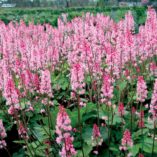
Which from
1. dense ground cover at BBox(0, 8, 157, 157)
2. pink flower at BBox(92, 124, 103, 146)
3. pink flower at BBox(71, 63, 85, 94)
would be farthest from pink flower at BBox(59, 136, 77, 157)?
pink flower at BBox(71, 63, 85, 94)

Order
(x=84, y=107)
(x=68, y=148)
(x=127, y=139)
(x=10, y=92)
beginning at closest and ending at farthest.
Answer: (x=68, y=148) < (x=127, y=139) < (x=10, y=92) < (x=84, y=107)

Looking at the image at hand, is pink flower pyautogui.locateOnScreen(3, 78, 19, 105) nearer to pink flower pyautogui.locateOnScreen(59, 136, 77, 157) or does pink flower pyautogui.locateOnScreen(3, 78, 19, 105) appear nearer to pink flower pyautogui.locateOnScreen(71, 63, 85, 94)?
pink flower pyautogui.locateOnScreen(71, 63, 85, 94)

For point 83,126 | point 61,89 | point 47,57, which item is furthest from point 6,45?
point 83,126

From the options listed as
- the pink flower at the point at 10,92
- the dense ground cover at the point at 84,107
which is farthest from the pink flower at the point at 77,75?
the pink flower at the point at 10,92

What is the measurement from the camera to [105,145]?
14.5 feet

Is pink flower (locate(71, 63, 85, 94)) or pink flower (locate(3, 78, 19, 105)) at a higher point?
pink flower (locate(71, 63, 85, 94))

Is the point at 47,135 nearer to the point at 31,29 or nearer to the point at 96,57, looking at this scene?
the point at 96,57

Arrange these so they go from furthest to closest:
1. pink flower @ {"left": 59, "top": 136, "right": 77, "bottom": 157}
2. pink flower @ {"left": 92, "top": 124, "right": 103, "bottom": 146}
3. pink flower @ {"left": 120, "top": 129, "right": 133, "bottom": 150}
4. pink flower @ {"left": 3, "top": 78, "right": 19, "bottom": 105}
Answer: pink flower @ {"left": 3, "top": 78, "right": 19, "bottom": 105}, pink flower @ {"left": 92, "top": 124, "right": 103, "bottom": 146}, pink flower @ {"left": 120, "top": 129, "right": 133, "bottom": 150}, pink flower @ {"left": 59, "top": 136, "right": 77, "bottom": 157}

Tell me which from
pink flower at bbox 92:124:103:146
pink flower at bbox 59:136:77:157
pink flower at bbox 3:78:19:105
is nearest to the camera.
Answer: pink flower at bbox 59:136:77:157

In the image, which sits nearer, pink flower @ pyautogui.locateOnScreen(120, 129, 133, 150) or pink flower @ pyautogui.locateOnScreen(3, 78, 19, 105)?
pink flower @ pyautogui.locateOnScreen(120, 129, 133, 150)

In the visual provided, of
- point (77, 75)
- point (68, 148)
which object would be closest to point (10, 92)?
point (77, 75)

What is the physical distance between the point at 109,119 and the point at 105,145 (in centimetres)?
34

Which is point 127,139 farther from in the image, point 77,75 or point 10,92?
point 10,92

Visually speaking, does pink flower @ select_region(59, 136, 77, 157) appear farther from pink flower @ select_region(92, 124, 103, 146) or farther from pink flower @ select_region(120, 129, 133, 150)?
pink flower @ select_region(120, 129, 133, 150)
